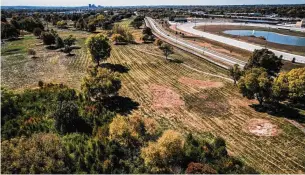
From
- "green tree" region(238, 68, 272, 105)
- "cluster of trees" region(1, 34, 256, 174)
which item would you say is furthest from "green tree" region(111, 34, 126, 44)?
"green tree" region(238, 68, 272, 105)

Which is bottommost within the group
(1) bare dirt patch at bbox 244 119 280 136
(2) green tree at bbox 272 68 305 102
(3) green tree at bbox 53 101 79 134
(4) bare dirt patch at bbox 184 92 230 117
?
(1) bare dirt patch at bbox 244 119 280 136

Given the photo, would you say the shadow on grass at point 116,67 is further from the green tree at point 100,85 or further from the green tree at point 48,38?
the green tree at point 48,38

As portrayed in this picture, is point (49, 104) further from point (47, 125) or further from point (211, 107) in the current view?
point (211, 107)

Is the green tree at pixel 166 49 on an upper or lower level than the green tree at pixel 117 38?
lower

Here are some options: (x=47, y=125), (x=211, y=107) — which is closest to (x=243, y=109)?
(x=211, y=107)

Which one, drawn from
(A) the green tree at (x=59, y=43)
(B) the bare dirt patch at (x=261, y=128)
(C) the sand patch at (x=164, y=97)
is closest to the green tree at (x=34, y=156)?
(C) the sand patch at (x=164, y=97)

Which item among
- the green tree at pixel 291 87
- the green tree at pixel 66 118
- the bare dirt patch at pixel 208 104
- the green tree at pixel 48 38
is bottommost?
the bare dirt patch at pixel 208 104

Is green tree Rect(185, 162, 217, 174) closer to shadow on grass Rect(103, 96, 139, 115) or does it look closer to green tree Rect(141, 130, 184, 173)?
green tree Rect(141, 130, 184, 173)
